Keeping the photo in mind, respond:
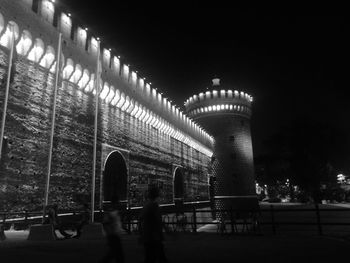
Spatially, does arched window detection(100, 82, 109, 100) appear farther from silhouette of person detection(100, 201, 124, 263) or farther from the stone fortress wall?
silhouette of person detection(100, 201, 124, 263)

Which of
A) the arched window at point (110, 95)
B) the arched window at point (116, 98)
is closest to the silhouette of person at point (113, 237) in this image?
the arched window at point (110, 95)

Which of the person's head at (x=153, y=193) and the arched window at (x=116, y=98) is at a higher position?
the arched window at (x=116, y=98)

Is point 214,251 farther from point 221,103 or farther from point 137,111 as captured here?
point 221,103

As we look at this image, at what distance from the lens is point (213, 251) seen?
7227 mm

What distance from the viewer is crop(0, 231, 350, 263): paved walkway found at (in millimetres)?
6281

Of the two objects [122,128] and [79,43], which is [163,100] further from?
[79,43]

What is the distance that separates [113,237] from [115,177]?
44.9 feet

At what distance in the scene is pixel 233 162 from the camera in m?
37.2

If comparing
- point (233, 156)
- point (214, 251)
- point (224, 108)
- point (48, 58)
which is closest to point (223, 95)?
point (224, 108)

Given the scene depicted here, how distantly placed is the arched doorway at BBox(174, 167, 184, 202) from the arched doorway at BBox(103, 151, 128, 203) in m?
9.55

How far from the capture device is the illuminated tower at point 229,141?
36.2 meters

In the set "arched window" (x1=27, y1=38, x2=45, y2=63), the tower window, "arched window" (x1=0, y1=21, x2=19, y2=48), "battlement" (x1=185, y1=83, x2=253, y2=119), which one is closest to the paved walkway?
"arched window" (x1=0, y1=21, x2=19, y2=48)

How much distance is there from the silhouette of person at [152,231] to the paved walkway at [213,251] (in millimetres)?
905

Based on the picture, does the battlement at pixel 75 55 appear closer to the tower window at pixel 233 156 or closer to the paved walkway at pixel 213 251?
the paved walkway at pixel 213 251
